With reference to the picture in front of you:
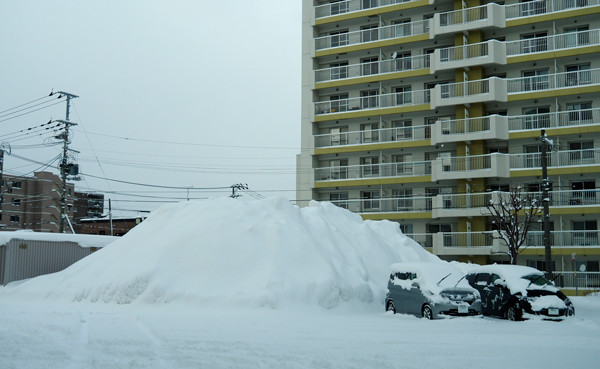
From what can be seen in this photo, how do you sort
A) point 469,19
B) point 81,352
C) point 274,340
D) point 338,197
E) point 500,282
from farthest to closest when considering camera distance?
point 338,197, point 469,19, point 500,282, point 274,340, point 81,352

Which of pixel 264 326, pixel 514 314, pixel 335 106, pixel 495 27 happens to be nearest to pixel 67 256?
pixel 264 326

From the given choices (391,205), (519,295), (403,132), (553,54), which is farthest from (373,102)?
(519,295)

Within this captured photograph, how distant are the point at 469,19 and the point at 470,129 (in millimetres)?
8621

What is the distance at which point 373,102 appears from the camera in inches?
1962

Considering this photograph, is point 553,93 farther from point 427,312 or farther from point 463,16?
point 427,312

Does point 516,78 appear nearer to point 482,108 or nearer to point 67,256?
point 482,108

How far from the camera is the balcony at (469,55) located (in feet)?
145

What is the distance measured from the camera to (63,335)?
40.7 feet

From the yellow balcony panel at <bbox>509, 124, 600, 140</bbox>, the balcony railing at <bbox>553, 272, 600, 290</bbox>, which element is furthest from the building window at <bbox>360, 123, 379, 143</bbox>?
the balcony railing at <bbox>553, 272, 600, 290</bbox>

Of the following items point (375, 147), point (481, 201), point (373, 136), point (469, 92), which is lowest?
point (481, 201)

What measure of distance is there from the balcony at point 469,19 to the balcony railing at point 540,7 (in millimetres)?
937

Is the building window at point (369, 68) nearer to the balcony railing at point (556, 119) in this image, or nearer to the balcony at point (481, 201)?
the balcony railing at point (556, 119)

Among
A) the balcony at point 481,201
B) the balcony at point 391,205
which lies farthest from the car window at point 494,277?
the balcony at point 391,205

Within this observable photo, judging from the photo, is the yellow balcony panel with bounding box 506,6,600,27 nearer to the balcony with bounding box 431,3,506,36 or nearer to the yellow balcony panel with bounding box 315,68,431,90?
the balcony with bounding box 431,3,506,36
